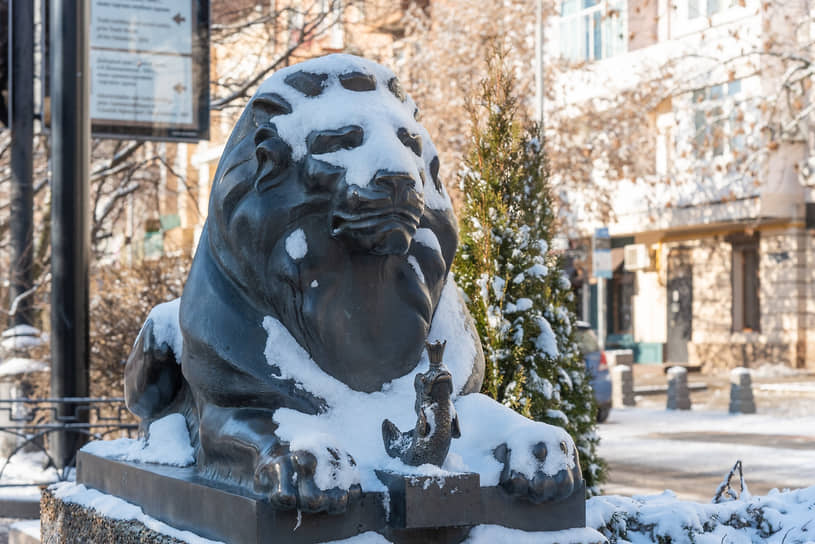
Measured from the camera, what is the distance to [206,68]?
31.9 ft

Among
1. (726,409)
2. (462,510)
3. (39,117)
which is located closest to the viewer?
A: (462,510)

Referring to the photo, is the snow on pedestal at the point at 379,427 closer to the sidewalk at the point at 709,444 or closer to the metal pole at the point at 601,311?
the sidewalk at the point at 709,444

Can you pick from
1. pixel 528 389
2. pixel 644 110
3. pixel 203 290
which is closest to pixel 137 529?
pixel 203 290

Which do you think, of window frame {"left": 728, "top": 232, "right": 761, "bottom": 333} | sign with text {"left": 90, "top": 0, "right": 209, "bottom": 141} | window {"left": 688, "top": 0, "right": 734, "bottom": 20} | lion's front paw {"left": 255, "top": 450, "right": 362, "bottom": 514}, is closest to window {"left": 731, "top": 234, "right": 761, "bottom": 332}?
window frame {"left": 728, "top": 232, "right": 761, "bottom": 333}

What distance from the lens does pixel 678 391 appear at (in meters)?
18.2

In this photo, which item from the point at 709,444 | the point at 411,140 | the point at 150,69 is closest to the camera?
the point at 411,140

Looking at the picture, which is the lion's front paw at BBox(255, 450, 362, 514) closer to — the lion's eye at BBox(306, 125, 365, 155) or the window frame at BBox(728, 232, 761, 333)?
the lion's eye at BBox(306, 125, 365, 155)

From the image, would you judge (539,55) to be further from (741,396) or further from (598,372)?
(741,396)

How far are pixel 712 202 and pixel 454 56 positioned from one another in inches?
338

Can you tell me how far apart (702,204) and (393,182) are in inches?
1022

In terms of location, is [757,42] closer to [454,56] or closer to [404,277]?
[454,56]

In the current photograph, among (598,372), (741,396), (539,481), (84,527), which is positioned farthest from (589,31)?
(539,481)

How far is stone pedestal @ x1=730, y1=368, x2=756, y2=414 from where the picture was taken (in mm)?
17062

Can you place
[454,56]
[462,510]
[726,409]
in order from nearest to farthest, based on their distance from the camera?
1. [462,510]
2. [726,409]
3. [454,56]
